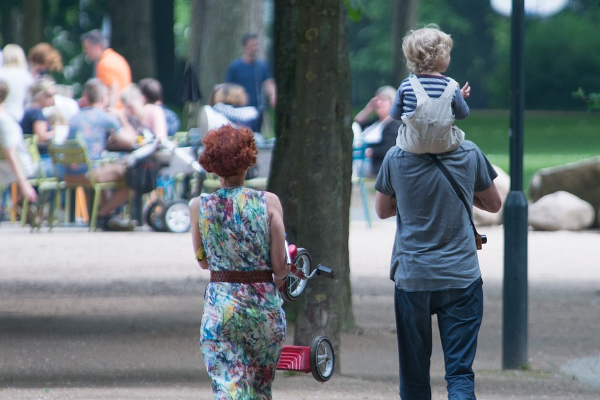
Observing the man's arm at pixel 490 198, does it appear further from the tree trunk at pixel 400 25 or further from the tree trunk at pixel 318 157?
the tree trunk at pixel 400 25

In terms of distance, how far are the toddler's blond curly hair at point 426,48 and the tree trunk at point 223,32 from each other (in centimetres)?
1834

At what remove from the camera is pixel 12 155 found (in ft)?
44.2

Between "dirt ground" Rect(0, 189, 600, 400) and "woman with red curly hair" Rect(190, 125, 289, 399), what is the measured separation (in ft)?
5.60

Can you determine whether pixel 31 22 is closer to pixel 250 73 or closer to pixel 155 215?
pixel 250 73

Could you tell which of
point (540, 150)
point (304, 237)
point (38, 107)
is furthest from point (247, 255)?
point (540, 150)

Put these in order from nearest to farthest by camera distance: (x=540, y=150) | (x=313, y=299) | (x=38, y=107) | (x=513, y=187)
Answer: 1. (x=313, y=299)
2. (x=513, y=187)
3. (x=38, y=107)
4. (x=540, y=150)

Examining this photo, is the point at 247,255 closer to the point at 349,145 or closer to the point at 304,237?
the point at 304,237

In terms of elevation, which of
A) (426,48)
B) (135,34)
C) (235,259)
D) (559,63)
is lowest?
(235,259)

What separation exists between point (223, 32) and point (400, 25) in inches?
500

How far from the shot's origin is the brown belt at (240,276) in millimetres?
4309

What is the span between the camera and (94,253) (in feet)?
40.7

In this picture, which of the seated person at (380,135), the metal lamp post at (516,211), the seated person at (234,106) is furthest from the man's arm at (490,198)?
the seated person at (234,106)

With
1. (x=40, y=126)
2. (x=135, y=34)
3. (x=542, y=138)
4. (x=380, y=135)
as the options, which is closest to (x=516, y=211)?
(x=380, y=135)

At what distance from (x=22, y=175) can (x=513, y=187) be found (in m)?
8.31
